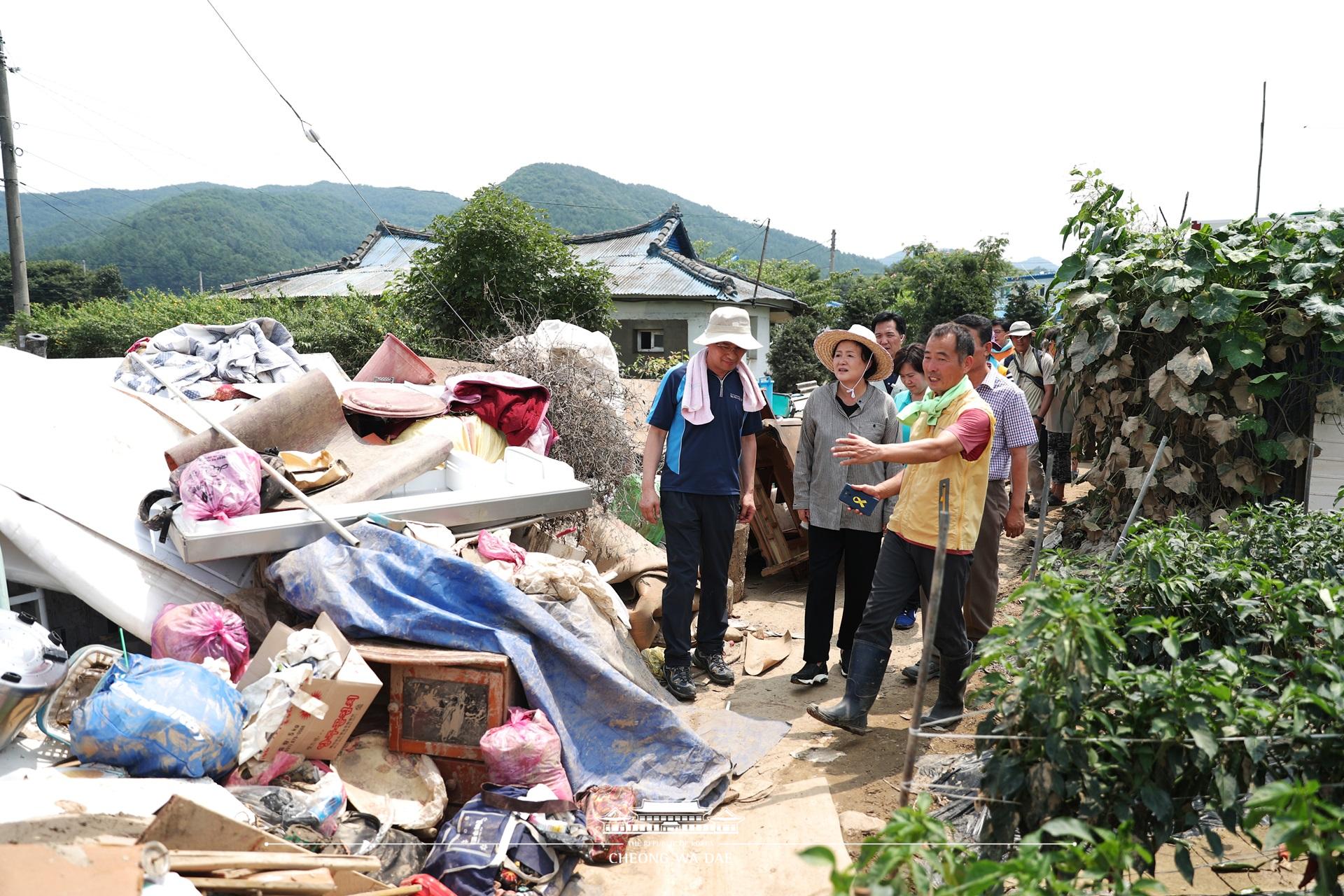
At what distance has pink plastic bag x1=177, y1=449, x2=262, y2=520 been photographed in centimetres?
344

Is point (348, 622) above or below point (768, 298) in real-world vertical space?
below

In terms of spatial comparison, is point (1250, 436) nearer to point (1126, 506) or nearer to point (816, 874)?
point (1126, 506)

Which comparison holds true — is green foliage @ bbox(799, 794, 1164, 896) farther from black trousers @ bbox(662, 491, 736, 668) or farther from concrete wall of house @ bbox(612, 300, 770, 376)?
concrete wall of house @ bbox(612, 300, 770, 376)

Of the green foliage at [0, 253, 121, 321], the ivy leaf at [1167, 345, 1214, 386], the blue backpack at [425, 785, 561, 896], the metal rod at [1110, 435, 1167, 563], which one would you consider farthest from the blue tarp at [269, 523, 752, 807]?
the green foliage at [0, 253, 121, 321]

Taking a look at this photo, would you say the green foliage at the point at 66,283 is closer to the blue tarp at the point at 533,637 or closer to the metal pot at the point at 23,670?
the blue tarp at the point at 533,637

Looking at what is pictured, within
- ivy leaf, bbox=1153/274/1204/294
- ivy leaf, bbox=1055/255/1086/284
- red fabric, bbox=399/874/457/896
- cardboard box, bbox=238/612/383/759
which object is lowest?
red fabric, bbox=399/874/457/896

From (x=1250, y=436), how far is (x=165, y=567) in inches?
222

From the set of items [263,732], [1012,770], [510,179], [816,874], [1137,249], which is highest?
[510,179]

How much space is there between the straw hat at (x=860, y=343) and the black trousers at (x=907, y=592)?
978 mm

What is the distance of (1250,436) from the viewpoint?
202 inches

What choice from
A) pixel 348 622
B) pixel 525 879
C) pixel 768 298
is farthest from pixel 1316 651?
pixel 768 298

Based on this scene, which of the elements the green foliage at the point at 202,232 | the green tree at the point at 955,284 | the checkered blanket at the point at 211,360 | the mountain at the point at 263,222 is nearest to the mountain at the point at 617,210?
the mountain at the point at 263,222

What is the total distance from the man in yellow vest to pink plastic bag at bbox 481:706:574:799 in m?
1.17

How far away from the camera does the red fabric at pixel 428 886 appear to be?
97.3 inches
